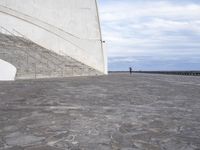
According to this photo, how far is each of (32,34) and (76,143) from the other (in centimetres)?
2773

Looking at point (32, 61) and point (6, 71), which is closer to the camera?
point (6, 71)

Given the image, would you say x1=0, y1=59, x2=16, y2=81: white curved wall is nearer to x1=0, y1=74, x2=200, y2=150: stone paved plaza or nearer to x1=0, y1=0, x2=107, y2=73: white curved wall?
x1=0, y1=74, x2=200, y2=150: stone paved plaza

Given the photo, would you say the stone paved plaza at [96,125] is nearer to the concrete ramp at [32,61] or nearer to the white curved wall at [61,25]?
the concrete ramp at [32,61]

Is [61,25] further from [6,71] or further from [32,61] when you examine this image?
[6,71]

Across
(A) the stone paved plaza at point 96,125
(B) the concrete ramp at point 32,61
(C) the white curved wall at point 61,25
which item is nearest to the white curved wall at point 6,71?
(B) the concrete ramp at point 32,61

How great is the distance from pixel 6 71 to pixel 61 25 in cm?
1713

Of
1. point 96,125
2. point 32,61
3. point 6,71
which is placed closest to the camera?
point 96,125

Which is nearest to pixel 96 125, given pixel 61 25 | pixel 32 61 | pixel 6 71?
pixel 6 71

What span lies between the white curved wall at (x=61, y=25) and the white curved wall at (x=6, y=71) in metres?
12.7

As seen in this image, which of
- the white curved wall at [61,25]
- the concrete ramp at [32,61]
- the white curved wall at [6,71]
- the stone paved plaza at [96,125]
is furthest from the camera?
the white curved wall at [61,25]

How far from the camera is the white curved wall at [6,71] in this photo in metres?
17.3

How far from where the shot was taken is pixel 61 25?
34.6m

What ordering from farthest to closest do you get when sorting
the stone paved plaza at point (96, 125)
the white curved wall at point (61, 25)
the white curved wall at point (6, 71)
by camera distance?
the white curved wall at point (61, 25), the white curved wall at point (6, 71), the stone paved plaza at point (96, 125)

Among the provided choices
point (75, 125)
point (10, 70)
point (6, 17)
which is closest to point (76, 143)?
point (75, 125)
